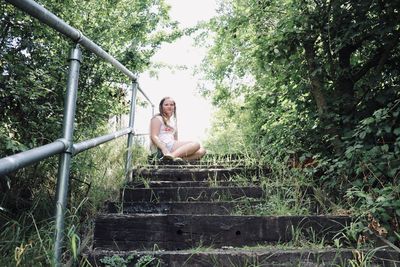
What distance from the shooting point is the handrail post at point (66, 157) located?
4.96 feet

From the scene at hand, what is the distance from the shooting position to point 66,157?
1.58 meters

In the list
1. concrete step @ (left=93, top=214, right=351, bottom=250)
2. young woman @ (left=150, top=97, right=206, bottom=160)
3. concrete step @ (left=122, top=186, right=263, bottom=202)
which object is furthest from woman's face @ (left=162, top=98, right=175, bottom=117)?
concrete step @ (left=93, top=214, right=351, bottom=250)

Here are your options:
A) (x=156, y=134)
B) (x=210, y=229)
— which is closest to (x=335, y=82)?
(x=210, y=229)

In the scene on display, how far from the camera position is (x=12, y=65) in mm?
1932

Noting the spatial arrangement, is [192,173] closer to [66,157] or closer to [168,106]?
[168,106]

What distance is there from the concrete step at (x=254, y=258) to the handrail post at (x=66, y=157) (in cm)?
50

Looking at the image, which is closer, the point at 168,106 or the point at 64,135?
the point at 64,135

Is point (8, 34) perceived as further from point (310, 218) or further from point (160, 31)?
point (160, 31)

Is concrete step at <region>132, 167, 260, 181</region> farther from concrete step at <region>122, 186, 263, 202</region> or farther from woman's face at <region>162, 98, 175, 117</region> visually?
woman's face at <region>162, 98, 175, 117</region>

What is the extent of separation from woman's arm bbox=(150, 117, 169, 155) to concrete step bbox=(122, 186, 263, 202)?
4.80 feet

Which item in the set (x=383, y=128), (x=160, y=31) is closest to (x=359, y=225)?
(x=383, y=128)

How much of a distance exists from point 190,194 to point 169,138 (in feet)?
6.25

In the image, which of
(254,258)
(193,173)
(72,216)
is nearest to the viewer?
(72,216)

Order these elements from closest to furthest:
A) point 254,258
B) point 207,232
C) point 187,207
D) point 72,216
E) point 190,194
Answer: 1. point 72,216
2. point 254,258
3. point 207,232
4. point 187,207
5. point 190,194
